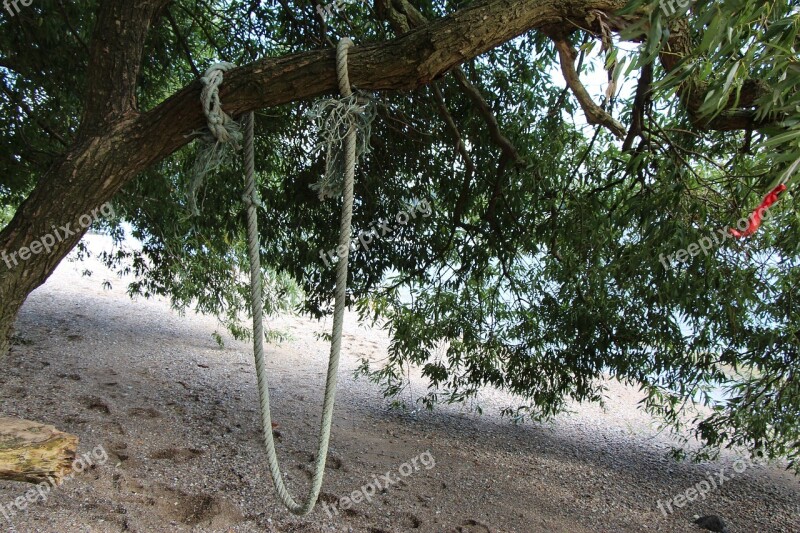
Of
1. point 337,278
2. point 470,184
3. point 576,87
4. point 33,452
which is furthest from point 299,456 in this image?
point 576,87

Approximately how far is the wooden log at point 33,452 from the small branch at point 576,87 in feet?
5.71

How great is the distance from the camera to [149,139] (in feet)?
5.40

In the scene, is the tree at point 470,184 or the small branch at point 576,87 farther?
the small branch at point 576,87

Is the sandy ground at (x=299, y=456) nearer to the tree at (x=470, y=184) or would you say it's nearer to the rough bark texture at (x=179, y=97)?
the tree at (x=470, y=184)

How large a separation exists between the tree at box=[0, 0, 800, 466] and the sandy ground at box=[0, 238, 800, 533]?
565mm

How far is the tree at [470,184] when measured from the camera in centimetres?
163

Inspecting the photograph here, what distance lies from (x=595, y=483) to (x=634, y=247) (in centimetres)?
197

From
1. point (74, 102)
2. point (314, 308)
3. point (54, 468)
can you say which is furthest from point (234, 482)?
point (74, 102)

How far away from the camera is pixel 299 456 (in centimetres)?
339

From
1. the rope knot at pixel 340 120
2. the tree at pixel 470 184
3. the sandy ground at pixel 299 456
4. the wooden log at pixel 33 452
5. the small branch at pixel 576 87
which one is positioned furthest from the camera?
the sandy ground at pixel 299 456

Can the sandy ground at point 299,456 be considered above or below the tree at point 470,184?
below

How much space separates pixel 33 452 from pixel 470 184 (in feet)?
7.96

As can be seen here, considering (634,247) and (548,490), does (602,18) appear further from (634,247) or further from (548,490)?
(548,490)

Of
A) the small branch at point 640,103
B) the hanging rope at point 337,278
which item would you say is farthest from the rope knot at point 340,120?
the small branch at point 640,103
